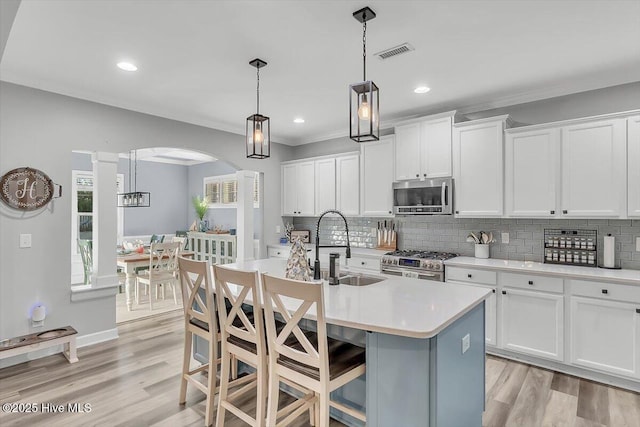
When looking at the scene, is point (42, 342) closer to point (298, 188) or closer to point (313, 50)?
point (313, 50)

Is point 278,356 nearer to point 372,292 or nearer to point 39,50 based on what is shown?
point 372,292

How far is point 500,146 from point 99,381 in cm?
437

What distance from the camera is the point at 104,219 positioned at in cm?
394

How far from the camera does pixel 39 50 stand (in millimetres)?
2777

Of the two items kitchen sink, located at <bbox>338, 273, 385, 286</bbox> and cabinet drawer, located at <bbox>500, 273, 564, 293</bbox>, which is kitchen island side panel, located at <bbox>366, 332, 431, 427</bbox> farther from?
cabinet drawer, located at <bbox>500, 273, 564, 293</bbox>

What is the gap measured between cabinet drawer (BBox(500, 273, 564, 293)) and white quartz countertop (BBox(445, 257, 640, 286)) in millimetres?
58

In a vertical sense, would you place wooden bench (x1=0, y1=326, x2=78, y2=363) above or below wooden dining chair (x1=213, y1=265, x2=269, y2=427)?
below

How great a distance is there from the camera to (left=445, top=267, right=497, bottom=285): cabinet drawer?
11.5 ft

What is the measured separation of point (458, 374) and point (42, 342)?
3552 mm

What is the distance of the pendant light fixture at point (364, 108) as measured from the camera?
215cm

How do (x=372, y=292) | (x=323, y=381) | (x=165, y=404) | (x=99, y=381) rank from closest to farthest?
1. (x=323, y=381)
2. (x=372, y=292)
3. (x=165, y=404)
4. (x=99, y=381)

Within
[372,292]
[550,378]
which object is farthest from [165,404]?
[550,378]

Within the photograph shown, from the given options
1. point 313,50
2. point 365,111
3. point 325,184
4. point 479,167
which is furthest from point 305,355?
point 325,184

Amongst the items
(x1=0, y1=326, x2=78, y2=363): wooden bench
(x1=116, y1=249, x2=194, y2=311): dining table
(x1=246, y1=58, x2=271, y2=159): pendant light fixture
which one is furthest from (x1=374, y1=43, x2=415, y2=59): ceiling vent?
(x1=116, y1=249, x2=194, y2=311): dining table
